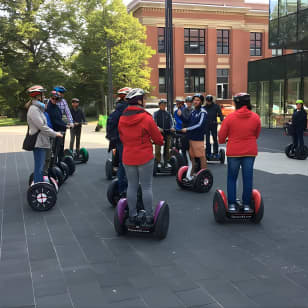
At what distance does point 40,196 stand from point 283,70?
2070cm

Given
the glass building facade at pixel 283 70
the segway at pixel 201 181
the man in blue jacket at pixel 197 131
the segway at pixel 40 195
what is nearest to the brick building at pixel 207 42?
the glass building facade at pixel 283 70

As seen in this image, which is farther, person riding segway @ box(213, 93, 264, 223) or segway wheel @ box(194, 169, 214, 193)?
segway wheel @ box(194, 169, 214, 193)

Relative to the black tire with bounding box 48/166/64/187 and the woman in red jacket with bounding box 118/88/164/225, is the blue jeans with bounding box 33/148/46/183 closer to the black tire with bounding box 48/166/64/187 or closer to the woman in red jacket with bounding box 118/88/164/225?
the black tire with bounding box 48/166/64/187

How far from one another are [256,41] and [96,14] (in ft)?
70.0

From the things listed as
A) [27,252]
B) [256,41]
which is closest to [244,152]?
[27,252]

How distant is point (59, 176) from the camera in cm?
798

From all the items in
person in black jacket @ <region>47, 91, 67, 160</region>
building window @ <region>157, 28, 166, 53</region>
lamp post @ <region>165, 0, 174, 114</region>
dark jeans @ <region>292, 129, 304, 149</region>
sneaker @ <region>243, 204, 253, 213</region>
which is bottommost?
sneaker @ <region>243, 204, 253, 213</region>

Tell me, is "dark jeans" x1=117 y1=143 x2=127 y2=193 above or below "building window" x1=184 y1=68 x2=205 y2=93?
below

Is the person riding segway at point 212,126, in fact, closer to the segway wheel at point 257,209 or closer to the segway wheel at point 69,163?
the segway wheel at point 69,163

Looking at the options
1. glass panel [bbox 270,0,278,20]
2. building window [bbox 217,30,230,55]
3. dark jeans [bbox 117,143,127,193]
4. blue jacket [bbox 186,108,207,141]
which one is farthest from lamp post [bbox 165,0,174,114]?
building window [bbox 217,30,230,55]

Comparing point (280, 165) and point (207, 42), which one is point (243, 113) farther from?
point (207, 42)

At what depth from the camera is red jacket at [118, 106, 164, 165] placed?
4836mm

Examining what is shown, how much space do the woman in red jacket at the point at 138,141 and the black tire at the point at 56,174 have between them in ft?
10.8

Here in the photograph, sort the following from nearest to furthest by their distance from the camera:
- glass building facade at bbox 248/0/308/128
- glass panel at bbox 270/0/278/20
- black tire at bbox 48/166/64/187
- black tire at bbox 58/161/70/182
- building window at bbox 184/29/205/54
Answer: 1. black tire at bbox 48/166/64/187
2. black tire at bbox 58/161/70/182
3. glass building facade at bbox 248/0/308/128
4. glass panel at bbox 270/0/278/20
5. building window at bbox 184/29/205/54
